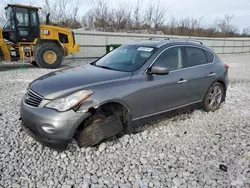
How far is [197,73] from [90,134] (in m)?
2.49

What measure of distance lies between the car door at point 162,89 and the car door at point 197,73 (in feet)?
0.53

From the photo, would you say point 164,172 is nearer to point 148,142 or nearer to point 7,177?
point 148,142

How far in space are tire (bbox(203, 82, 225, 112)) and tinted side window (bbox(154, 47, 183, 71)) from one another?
1.14m

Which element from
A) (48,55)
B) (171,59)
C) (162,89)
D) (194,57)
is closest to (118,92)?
(162,89)

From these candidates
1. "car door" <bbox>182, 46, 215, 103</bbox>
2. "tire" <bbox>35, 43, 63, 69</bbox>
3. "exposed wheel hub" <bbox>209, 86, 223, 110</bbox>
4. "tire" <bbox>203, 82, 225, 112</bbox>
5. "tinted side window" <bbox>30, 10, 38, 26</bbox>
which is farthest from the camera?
"tire" <bbox>35, 43, 63, 69</bbox>

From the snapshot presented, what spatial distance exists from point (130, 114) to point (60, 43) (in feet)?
27.4

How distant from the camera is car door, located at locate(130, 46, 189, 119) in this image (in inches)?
125

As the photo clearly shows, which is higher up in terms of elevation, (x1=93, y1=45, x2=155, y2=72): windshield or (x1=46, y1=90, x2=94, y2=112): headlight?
(x1=93, y1=45, x2=155, y2=72): windshield

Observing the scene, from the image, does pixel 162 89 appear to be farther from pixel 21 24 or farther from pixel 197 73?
pixel 21 24

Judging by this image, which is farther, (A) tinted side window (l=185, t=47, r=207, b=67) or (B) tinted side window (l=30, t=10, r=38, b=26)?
(B) tinted side window (l=30, t=10, r=38, b=26)

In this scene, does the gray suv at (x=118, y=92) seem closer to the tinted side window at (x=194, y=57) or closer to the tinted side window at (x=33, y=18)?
the tinted side window at (x=194, y=57)

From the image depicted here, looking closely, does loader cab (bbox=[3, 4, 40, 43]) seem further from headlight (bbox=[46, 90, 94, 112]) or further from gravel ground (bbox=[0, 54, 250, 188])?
headlight (bbox=[46, 90, 94, 112])

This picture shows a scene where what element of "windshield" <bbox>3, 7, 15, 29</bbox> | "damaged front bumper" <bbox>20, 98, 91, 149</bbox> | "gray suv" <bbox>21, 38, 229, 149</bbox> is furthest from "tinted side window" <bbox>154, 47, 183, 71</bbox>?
"windshield" <bbox>3, 7, 15, 29</bbox>

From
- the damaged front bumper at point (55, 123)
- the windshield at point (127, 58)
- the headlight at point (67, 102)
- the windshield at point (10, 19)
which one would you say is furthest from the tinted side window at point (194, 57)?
the windshield at point (10, 19)
